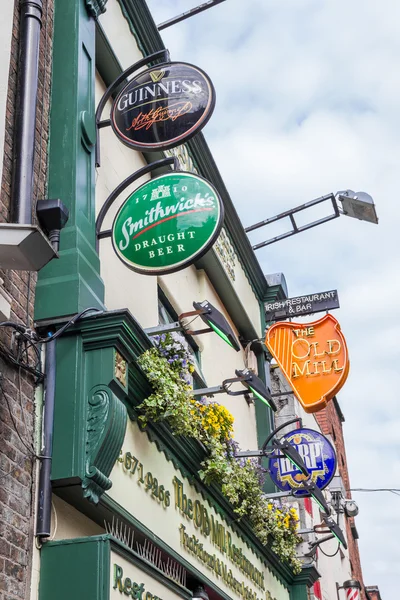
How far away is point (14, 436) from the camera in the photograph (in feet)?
18.6

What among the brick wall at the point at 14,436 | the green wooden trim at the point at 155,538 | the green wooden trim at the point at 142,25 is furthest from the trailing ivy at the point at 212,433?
the green wooden trim at the point at 142,25

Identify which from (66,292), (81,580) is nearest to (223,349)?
(66,292)

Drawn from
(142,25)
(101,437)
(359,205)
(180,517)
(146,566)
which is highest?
(359,205)

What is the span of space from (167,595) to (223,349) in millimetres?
5870

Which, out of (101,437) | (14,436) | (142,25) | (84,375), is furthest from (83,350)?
(142,25)

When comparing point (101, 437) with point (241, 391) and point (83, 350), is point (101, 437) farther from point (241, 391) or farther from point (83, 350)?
point (241, 391)

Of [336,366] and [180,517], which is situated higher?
[336,366]

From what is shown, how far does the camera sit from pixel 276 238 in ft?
48.7

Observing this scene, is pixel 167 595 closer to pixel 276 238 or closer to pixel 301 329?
pixel 301 329

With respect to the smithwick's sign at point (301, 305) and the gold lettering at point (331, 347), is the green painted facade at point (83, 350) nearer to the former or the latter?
the gold lettering at point (331, 347)

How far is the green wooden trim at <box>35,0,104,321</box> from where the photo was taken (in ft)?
21.6

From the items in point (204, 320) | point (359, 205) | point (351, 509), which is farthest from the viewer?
point (351, 509)

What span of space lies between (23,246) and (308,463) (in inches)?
326

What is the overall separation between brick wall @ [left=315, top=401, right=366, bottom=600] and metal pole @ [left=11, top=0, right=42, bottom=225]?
16518mm
